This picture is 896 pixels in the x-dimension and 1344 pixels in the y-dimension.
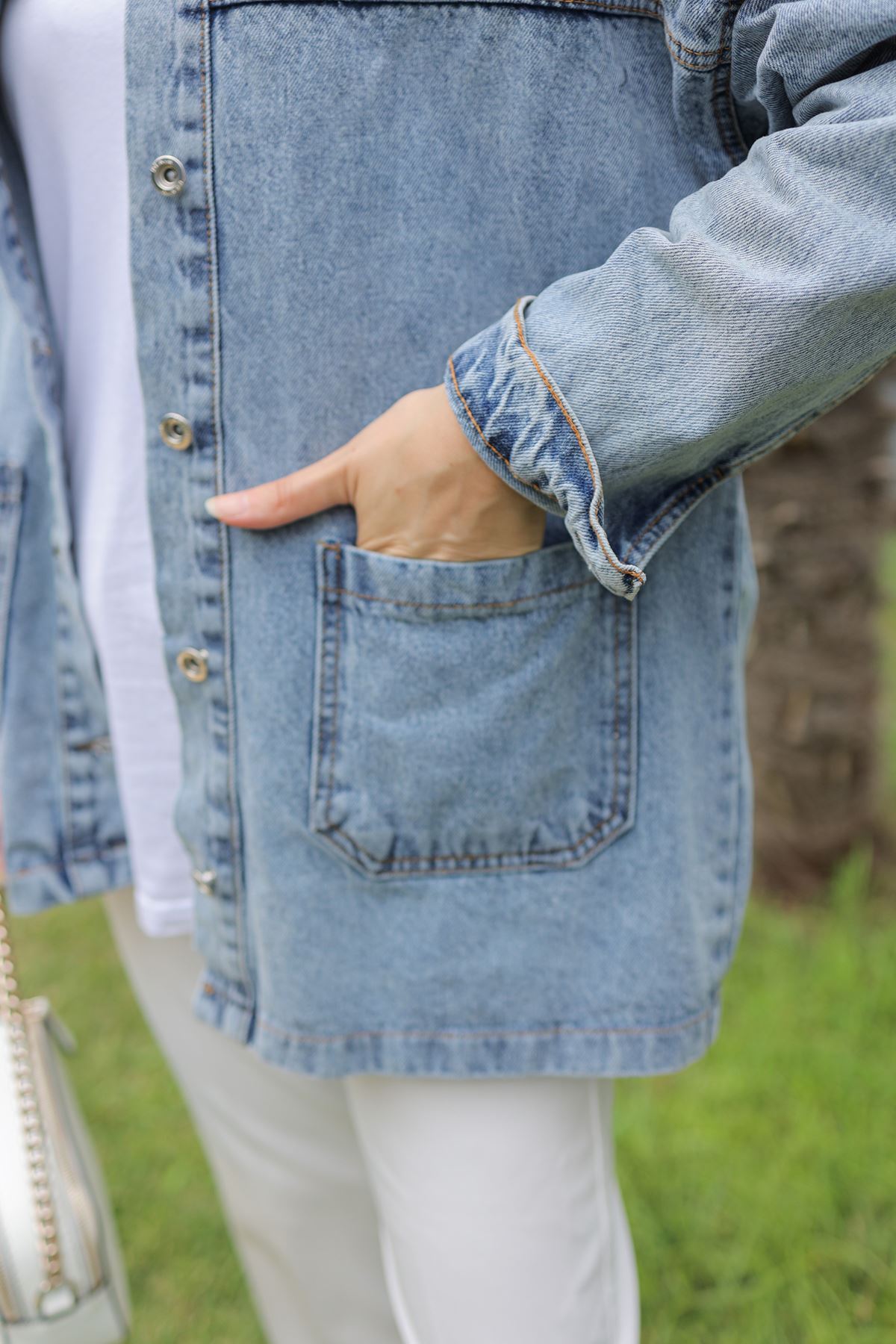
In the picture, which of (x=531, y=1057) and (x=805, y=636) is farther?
(x=805, y=636)

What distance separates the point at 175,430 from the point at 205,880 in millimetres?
386

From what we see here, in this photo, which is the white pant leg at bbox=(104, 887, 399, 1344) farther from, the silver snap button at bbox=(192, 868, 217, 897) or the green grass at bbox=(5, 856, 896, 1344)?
the green grass at bbox=(5, 856, 896, 1344)

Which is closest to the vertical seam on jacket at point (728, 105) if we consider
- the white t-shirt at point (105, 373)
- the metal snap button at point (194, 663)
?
the white t-shirt at point (105, 373)

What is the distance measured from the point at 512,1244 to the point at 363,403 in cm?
69

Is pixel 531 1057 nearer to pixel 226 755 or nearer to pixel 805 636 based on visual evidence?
pixel 226 755

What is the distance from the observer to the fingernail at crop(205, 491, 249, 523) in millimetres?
942

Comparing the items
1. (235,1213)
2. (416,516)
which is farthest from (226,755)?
(235,1213)

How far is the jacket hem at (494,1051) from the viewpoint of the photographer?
1016 millimetres

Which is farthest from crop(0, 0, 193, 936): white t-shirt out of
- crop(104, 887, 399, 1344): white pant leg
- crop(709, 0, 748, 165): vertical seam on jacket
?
crop(709, 0, 748, 165): vertical seam on jacket

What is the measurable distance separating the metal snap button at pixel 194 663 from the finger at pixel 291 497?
0.41 feet

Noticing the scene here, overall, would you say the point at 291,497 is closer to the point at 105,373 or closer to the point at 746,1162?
the point at 105,373

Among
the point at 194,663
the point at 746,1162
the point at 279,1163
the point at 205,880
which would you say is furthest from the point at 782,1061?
the point at 194,663

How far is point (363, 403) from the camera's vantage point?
37.4 inches

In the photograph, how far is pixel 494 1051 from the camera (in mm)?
1017
